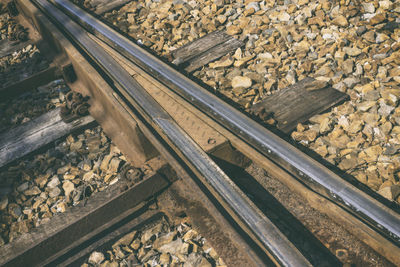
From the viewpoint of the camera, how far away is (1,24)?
18.9 feet

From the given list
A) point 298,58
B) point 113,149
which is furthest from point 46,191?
point 298,58

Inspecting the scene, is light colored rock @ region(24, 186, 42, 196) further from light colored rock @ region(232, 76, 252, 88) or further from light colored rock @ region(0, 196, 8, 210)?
light colored rock @ region(232, 76, 252, 88)

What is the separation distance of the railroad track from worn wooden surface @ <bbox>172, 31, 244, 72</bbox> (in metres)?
0.61

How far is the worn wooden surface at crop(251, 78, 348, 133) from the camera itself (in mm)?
2887

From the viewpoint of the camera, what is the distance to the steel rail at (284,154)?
1659mm

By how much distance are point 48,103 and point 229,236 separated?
9.31 feet

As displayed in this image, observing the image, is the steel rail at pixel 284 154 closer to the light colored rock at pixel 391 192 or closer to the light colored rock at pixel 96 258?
the light colored rock at pixel 391 192

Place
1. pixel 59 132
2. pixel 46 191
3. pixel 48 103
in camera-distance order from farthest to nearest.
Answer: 1. pixel 48 103
2. pixel 59 132
3. pixel 46 191

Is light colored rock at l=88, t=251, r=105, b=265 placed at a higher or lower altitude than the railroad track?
lower

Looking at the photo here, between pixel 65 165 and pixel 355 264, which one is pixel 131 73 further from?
pixel 355 264

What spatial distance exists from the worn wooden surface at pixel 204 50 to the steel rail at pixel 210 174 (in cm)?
79

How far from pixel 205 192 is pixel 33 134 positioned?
2.14 meters

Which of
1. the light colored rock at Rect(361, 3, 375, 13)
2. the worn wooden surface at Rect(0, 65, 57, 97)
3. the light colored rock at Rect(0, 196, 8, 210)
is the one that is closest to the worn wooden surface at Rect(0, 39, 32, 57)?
the worn wooden surface at Rect(0, 65, 57, 97)

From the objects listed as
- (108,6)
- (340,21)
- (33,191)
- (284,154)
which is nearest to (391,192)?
(284,154)
